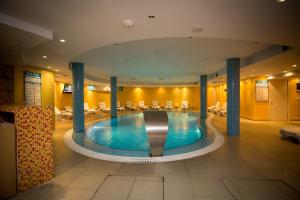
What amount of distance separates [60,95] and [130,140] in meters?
11.5

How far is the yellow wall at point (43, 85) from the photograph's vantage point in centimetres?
710

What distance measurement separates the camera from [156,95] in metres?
23.0

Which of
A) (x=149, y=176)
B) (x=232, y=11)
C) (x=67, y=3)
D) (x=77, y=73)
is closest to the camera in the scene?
(x=67, y=3)

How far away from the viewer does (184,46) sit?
226 inches

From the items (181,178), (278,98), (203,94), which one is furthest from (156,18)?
(278,98)

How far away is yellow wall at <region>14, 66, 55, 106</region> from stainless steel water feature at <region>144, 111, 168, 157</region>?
5.85 m

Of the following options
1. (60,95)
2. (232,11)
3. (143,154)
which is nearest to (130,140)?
(143,154)

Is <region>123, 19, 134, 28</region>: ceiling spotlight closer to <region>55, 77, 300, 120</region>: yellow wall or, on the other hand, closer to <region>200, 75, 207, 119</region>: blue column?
<region>200, 75, 207, 119</region>: blue column

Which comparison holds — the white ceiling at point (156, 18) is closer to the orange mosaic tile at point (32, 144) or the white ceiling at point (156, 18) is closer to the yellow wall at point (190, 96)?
the orange mosaic tile at point (32, 144)

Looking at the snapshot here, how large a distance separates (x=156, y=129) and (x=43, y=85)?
277 inches

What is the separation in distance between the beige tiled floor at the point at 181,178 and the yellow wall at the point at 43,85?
166 inches

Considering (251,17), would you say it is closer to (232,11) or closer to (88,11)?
(232,11)

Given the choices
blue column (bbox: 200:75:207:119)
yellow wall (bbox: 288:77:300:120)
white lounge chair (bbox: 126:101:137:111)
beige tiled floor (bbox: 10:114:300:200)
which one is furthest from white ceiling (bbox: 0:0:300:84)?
white lounge chair (bbox: 126:101:137:111)

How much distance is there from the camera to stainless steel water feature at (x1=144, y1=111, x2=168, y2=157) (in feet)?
14.3
